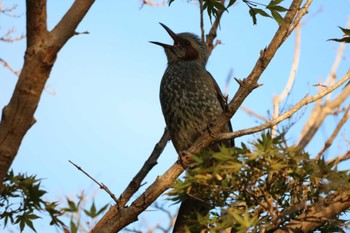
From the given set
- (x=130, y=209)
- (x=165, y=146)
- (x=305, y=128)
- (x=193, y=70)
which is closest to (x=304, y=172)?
(x=130, y=209)

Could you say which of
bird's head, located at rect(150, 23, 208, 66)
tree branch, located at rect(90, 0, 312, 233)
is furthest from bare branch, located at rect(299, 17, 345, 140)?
tree branch, located at rect(90, 0, 312, 233)

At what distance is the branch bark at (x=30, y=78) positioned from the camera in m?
2.62

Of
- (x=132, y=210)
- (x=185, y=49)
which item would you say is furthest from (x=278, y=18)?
(x=185, y=49)

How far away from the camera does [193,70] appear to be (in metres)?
5.58

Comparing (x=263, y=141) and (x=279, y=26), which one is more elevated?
(x=279, y=26)

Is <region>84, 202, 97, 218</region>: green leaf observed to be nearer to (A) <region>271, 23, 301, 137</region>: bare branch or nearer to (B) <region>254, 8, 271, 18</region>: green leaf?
(B) <region>254, 8, 271, 18</region>: green leaf

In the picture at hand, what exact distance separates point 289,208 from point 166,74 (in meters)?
2.84

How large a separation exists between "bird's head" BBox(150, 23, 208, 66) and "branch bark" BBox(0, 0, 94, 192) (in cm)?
330

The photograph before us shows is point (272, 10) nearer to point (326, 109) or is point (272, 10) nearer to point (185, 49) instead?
point (185, 49)

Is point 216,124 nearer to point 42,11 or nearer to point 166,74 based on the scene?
point 42,11

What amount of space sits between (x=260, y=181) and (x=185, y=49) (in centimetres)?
317

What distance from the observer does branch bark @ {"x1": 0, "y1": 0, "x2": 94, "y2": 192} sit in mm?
2615

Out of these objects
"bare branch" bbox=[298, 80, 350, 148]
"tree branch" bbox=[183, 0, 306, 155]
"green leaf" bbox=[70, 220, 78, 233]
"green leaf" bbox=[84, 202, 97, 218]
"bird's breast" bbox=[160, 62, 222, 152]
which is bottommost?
"green leaf" bbox=[70, 220, 78, 233]

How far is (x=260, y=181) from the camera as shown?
3.07 meters
